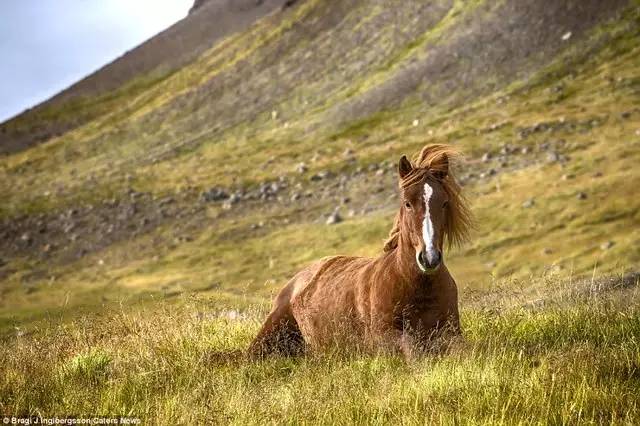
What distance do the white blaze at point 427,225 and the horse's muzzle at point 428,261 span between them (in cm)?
5

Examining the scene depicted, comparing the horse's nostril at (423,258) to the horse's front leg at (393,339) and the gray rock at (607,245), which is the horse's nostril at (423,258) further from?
the gray rock at (607,245)

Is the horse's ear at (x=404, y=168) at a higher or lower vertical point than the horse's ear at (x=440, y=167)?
Result: higher

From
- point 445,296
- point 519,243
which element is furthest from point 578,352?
point 519,243

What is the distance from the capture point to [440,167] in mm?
8094

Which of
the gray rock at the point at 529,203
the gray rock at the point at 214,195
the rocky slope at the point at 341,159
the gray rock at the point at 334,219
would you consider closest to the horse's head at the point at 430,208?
the rocky slope at the point at 341,159

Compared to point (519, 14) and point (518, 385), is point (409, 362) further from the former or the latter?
point (519, 14)

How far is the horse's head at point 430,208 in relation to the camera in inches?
291

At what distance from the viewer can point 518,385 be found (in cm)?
614

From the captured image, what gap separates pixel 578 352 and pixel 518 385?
3.47 feet

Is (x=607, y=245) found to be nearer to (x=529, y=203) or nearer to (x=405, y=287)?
(x=529, y=203)

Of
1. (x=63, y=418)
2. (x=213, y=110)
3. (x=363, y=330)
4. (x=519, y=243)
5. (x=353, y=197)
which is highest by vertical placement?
(x=213, y=110)

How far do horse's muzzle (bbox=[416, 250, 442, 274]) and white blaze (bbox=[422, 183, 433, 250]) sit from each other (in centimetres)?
5

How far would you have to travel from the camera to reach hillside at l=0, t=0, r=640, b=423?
805cm

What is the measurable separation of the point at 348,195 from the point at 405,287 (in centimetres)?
4232
